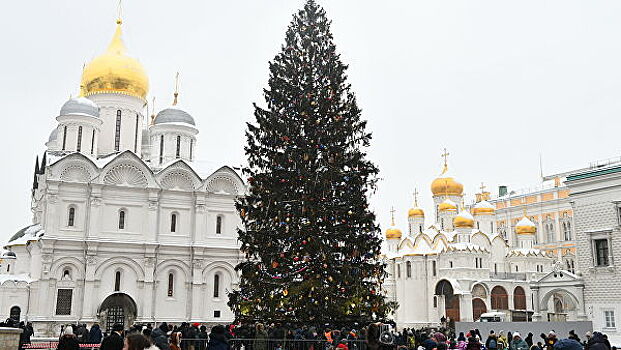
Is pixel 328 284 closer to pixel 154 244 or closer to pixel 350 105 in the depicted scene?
pixel 350 105

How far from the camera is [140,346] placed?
5219 mm

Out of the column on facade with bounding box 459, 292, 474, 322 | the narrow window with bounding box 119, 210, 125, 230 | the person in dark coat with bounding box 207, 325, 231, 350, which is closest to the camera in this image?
the person in dark coat with bounding box 207, 325, 231, 350

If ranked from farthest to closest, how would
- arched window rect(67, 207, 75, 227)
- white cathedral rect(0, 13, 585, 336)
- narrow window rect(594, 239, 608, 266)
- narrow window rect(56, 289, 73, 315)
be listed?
arched window rect(67, 207, 75, 227) → white cathedral rect(0, 13, 585, 336) → narrow window rect(56, 289, 73, 315) → narrow window rect(594, 239, 608, 266)

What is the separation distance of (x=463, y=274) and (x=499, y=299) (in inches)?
119

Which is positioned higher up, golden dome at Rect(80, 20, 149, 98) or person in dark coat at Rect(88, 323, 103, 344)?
golden dome at Rect(80, 20, 149, 98)

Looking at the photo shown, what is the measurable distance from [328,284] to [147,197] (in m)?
23.4

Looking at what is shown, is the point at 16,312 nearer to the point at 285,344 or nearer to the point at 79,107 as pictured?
the point at 79,107

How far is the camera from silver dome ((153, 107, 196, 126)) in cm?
3925

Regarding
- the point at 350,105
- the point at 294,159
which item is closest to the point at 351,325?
the point at 294,159

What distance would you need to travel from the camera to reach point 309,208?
13.2 meters

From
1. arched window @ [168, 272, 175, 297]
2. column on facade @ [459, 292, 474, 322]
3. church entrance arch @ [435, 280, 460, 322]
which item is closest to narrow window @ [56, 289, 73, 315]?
arched window @ [168, 272, 175, 297]

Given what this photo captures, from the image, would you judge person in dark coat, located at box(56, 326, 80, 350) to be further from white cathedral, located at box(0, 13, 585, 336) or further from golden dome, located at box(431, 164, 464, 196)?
golden dome, located at box(431, 164, 464, 196)

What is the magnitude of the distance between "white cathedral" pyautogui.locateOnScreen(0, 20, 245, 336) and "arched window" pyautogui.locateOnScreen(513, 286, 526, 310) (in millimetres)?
20304

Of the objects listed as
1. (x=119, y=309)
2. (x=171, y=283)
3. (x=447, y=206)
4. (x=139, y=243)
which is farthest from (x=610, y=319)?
(x=119, y=309)
